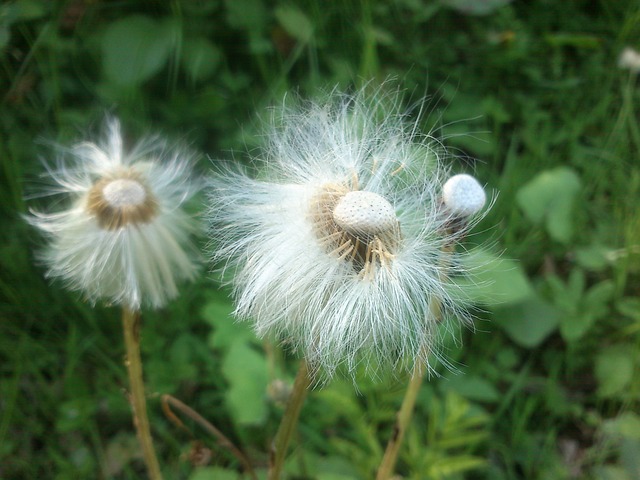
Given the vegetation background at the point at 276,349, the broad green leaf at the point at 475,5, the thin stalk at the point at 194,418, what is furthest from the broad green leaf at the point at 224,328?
the broad green leaf at the point at 475,5

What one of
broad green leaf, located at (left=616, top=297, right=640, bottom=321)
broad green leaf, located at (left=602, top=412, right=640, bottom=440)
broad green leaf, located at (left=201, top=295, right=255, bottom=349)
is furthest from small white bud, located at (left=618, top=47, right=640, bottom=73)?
broad green leaf, located at (left=201, top=295, right=255, bottom=349)

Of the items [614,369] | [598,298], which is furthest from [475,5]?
[614,369]

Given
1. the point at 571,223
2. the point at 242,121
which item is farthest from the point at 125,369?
the point at 571,223

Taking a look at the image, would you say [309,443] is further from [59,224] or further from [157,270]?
[59,224]

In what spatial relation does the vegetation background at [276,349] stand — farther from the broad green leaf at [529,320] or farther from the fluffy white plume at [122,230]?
the fluffy white plume at [122,230]

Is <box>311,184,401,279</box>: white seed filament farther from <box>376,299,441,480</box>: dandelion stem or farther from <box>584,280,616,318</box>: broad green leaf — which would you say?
<box>584,280,616,318</box>: broad green leaf

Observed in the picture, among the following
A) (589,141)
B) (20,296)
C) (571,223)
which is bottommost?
(20,296)

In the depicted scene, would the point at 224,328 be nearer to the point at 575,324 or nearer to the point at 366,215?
the point at 366,215
